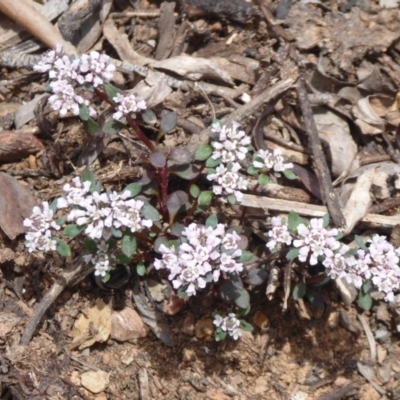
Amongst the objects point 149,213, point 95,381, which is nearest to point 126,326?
point 95,381

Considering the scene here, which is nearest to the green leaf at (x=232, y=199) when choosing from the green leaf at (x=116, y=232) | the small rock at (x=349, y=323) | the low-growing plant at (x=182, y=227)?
the low-growing plant at (x=182, y=227)

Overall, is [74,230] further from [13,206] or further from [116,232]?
[13,206]

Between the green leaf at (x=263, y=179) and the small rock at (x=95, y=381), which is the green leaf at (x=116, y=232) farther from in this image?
the small rock at (x=95, y=381)

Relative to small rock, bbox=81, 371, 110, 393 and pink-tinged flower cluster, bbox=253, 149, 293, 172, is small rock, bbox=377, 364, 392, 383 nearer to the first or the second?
pink-tinged flower cluster, bbox=253, 149, 293, 172

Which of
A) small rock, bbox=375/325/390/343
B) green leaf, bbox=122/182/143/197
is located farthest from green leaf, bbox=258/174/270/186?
small rock, bbox=375/325/390/343

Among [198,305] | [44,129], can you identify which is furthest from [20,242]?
[198,305]

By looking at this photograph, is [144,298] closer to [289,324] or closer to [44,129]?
[289,324]
